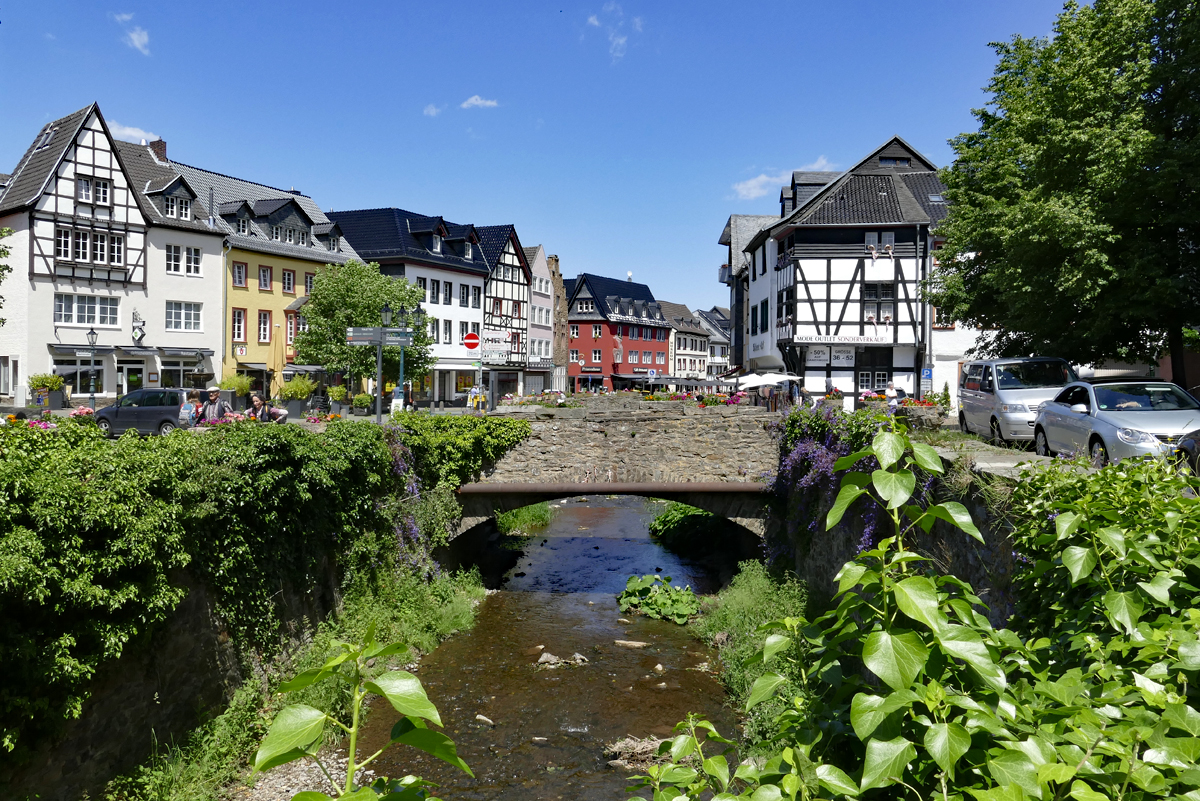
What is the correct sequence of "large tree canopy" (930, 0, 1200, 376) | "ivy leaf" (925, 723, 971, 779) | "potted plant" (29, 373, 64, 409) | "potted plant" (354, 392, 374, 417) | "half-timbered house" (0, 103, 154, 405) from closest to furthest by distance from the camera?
"ivy leaf" (925, 723, 971, 779)
"large tree canopy" (930, 0, 1200, 376)
"potted plant" (29, 373, 64, 409)
"half-timbered house" (0, 103, 154, 405)
"potted plant" (354, 392, 374, 417)

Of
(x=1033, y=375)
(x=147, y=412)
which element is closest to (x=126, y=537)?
(x=1033, y=375)

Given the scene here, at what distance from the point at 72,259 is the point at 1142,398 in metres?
37.3

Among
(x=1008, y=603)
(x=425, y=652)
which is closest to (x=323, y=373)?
(x=425, y=652)

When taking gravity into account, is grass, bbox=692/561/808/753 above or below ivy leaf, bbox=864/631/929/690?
below

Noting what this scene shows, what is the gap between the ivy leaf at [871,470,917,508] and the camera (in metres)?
1.99

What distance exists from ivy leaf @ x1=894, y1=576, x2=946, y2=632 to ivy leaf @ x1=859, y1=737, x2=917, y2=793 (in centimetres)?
25

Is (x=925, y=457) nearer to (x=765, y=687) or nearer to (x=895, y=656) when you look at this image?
(x=895, y=656)

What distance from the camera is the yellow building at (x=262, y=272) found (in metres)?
41.9

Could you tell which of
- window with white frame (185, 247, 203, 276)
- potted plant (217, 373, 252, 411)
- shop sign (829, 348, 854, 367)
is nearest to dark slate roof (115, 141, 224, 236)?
window with white frame (185, 247, 203, 276)

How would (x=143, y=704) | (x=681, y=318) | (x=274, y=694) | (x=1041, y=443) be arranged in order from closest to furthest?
(x=274, y=694) < (x=143, y=704) < (x=1041, y=443) < (x=681, y=318)

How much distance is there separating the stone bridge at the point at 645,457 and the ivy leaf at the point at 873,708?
1666cm

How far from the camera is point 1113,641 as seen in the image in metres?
3.08

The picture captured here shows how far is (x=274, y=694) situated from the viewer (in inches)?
229

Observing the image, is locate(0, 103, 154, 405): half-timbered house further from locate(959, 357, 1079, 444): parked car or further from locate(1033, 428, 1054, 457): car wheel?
locate(1033, 428, 1054, 457): car wheel
